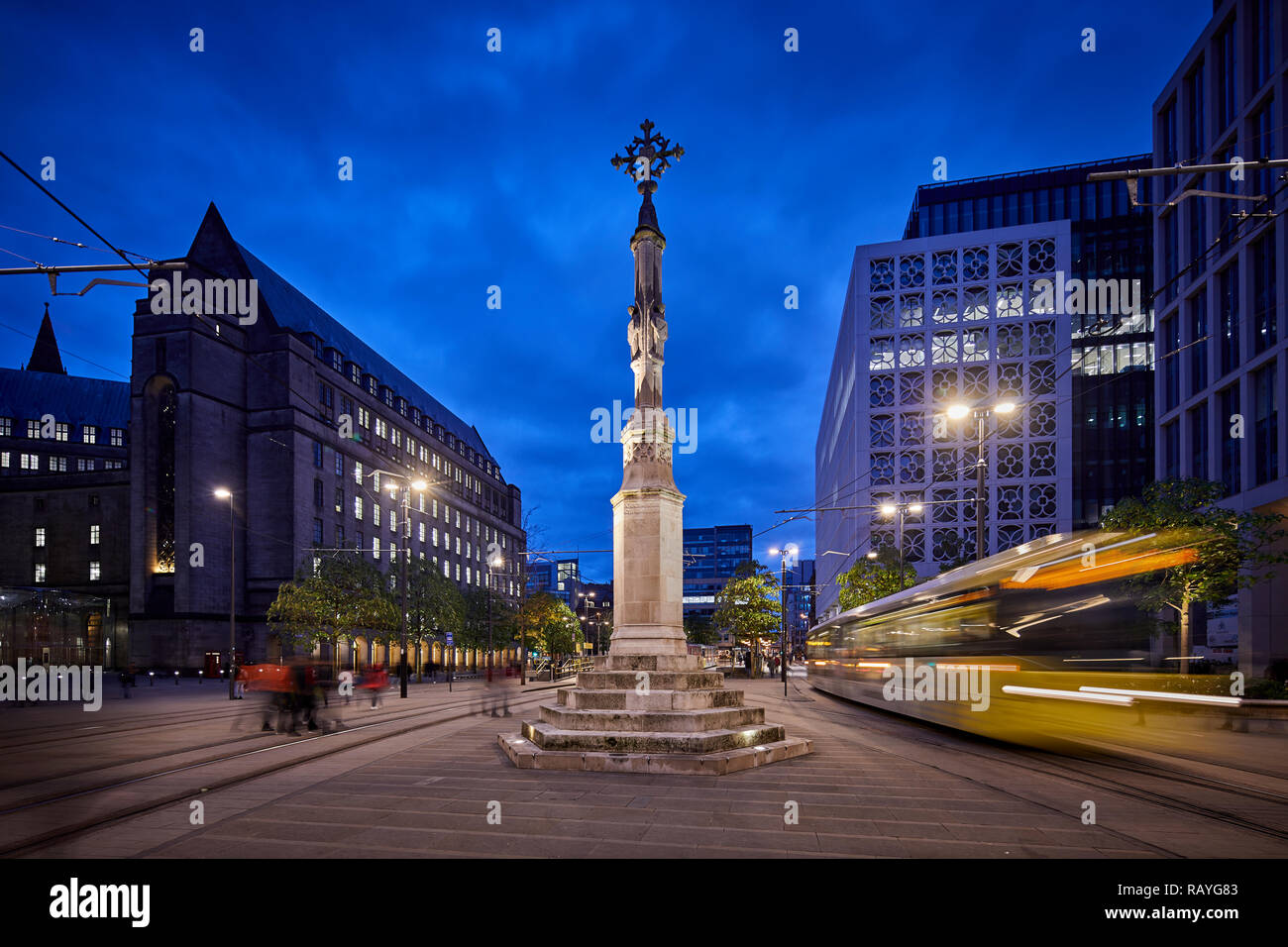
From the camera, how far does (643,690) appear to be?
1227cm

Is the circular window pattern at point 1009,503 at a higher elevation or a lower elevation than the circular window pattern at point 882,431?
lower

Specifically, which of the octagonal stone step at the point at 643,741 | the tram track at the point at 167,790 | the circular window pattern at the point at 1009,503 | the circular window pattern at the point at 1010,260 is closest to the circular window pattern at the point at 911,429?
the circular window pattern at the point at 1009,503

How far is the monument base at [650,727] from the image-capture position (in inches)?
421

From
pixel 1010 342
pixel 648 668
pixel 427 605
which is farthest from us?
A: pixel 1010 342

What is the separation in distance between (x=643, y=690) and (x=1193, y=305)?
40875mm

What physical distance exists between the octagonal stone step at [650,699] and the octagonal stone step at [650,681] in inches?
8.6

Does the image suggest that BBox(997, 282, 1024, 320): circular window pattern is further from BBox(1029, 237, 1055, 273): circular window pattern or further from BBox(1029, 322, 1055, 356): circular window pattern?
BBox(1029, 237, 1055, 273): circular window pattern

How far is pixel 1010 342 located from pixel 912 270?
35.5 ft

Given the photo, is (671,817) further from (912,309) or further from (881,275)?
(881,275)

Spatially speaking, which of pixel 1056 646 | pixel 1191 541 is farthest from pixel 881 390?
pixel 1056 646

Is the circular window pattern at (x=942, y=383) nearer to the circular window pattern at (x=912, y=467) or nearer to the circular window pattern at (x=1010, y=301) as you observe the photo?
the circular window pattern at (x=912, y=467)

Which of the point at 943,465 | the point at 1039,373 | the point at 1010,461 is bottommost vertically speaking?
the point at 943,465

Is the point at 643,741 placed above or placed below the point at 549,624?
above

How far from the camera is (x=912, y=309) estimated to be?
67.2 metres
